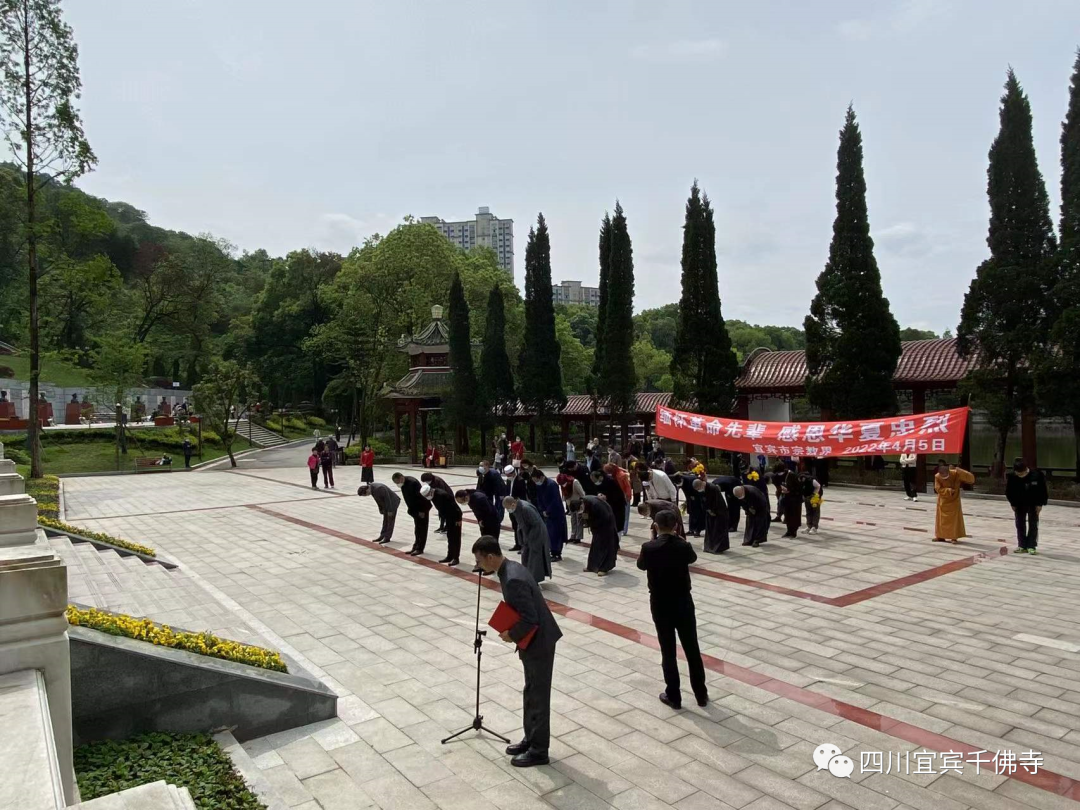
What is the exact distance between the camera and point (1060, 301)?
60.7 ft

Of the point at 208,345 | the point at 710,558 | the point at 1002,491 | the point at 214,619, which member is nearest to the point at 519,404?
the point at 1002,491

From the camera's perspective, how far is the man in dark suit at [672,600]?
563 centimetres

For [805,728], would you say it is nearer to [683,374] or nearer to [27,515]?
[27,515]

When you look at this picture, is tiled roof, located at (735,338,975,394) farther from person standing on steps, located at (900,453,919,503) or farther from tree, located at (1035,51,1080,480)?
person standing on steps, located at (900,453,919,503)

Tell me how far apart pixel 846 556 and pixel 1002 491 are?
10.6m

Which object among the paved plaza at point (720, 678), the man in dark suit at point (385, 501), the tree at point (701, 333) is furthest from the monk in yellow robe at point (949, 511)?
the tree at point (701, 333)

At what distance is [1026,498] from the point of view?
11.1 metres

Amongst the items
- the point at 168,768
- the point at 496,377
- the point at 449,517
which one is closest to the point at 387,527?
the point at 449,517

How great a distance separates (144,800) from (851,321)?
23.8 m

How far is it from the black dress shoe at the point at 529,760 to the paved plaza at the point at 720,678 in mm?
72

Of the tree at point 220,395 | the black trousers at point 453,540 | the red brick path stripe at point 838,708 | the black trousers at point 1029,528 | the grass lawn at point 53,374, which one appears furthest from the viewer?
the grass lawn at point 53,374

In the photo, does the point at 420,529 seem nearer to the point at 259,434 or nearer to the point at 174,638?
the point at 174,638

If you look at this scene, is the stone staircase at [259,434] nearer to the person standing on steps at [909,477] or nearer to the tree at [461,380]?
the tree at [461,380]

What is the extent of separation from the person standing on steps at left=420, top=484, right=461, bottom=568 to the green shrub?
6341mm
